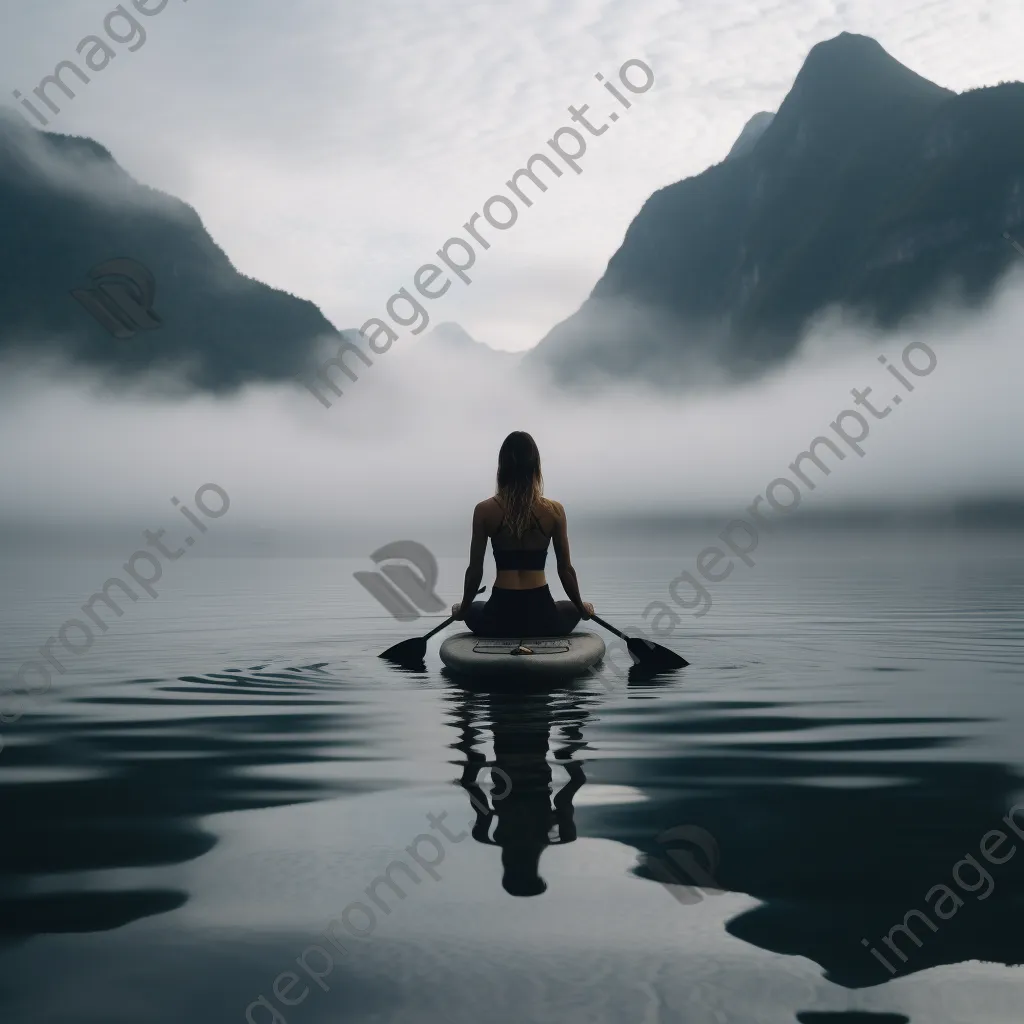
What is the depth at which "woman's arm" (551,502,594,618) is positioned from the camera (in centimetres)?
1034

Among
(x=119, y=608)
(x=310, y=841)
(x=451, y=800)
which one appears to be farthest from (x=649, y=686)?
(x=119, y=608)

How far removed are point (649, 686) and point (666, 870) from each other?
6.47 metres

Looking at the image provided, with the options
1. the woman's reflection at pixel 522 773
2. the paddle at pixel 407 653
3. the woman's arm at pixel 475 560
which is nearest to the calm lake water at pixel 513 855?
the woman's reflection at pixel 522 773

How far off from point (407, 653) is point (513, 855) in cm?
813

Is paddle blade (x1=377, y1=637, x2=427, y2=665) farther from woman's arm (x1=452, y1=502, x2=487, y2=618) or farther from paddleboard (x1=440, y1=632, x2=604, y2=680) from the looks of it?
paddleboard (x1=440, y1=632, x2=604, y2=680)

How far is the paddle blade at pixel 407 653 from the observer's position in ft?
41.7

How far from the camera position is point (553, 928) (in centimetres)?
379

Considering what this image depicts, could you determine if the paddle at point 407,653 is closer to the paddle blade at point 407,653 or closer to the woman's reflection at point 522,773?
the paddle blade at point 407,653

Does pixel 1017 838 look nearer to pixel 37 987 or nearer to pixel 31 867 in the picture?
pixel 37 987

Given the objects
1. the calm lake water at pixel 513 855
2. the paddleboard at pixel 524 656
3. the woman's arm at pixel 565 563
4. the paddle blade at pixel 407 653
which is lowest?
the calm lake water at pixel 513 855

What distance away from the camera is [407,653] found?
12719 millimetres

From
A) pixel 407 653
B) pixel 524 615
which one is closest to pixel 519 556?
pixel 524 615

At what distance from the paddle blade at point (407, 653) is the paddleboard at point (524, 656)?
1.88 m

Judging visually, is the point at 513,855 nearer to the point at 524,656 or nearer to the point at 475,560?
the point at 524,656
